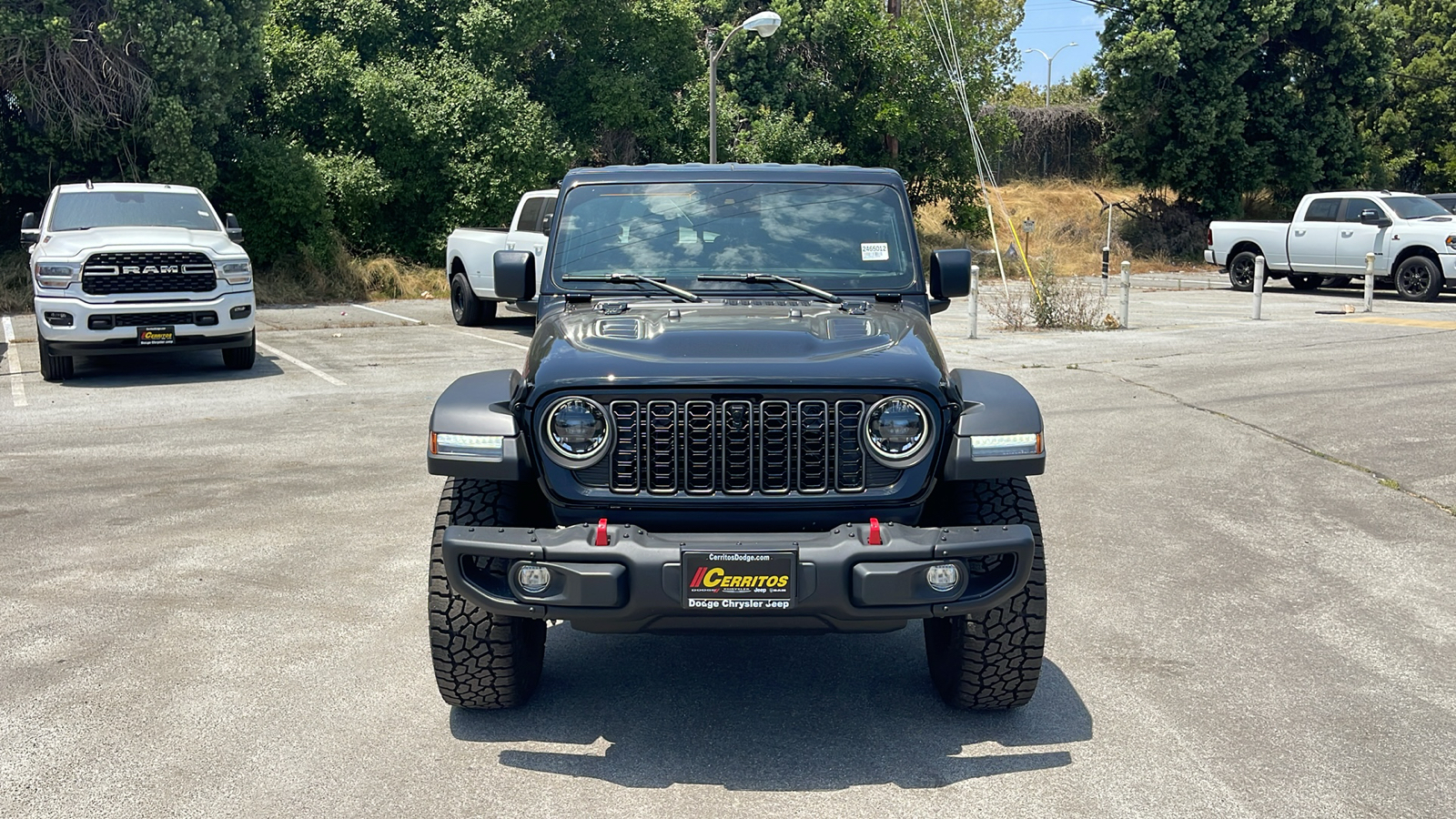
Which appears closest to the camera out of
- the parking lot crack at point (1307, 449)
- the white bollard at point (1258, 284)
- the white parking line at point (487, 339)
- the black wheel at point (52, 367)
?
the parking lot crack at point (1307, 449)

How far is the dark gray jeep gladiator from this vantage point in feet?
13.1

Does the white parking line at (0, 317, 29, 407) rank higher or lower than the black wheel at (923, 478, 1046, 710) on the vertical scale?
lower

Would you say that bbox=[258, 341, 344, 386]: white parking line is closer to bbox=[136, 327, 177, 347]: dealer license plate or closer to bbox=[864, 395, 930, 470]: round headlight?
bbox=[136, 327, 177, 347]: dealer license plate

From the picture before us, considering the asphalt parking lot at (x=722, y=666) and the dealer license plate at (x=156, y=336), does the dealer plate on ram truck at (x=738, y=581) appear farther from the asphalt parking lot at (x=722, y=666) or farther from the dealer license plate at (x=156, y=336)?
the dealer license plate at (x=156, y=336)

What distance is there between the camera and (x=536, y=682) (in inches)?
197

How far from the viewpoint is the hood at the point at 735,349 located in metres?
4.26

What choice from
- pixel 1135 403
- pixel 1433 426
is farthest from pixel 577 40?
pixel 1433 426

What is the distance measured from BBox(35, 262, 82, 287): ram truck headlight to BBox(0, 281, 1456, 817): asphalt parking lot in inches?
122

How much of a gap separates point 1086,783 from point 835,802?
2.62 feet

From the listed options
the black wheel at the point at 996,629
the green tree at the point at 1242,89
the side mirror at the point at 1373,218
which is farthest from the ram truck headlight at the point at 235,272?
the green tree at the point at 1242,89

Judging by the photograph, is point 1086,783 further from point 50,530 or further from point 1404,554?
point 50,530

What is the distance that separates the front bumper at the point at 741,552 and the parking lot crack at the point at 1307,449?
5.22 metres

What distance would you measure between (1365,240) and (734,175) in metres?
21.0

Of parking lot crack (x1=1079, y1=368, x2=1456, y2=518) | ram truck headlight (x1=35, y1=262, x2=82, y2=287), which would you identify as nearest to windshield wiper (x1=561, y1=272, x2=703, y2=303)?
parking lot crack (x1=1079, y1=368, x2=1456, y2=518)
